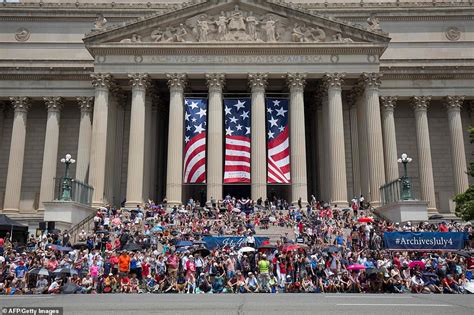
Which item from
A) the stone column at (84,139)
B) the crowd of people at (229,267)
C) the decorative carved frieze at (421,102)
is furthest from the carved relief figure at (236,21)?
the crowd of people at (229,267)

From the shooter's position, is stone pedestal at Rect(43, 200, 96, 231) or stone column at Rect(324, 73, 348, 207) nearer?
stone pedestal at Rect(43, 200, 96, 231)

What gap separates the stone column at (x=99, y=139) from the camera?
3522 cm

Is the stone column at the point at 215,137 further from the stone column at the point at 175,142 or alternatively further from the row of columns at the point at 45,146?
the row of columns at the point at 45,146

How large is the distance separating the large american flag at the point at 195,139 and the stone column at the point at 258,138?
3.66 m

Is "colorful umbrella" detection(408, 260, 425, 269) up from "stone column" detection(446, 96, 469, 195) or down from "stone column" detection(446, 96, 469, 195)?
down

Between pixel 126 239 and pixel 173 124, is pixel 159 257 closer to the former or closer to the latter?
pixel 126 239

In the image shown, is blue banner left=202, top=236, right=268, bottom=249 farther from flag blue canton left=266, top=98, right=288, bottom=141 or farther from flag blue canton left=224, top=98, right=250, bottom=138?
flag blue canton left=266, top=98, right=288, bottom=141

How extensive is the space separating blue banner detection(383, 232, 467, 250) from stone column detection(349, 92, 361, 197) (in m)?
17.2

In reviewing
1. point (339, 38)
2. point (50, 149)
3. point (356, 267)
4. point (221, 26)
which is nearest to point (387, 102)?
point (339, 38)

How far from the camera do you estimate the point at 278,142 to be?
3575 centimetres

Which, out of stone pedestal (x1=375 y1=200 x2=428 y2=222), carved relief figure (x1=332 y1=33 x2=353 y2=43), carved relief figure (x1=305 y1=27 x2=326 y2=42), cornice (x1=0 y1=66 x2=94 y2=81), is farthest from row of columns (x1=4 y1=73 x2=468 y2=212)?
stone pedestal (x1=375 y1=200 x2=428 y2=222)

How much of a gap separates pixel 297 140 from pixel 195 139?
763cm

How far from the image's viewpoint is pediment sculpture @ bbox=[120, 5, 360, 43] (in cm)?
3716

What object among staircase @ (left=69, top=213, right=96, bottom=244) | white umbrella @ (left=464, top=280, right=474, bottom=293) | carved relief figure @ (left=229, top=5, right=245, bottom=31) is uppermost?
carved relief figure @ (left=229, top=5, right=245, bottom=31)
